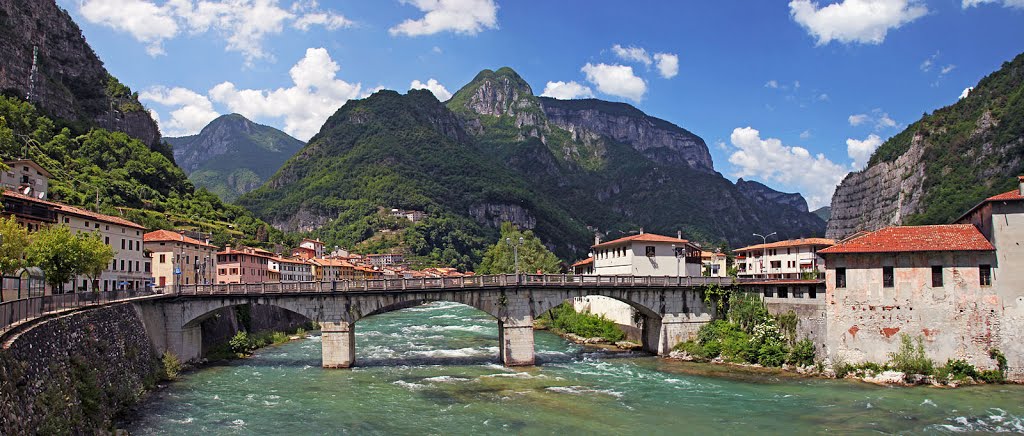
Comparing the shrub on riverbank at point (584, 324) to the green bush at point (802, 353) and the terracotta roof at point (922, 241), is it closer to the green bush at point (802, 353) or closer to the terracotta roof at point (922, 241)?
the green bush at point (802, 353)

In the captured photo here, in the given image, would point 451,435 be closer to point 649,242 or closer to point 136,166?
point 649,242

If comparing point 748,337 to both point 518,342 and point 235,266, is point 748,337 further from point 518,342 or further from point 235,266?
point 235,266

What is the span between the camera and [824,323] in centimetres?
4631

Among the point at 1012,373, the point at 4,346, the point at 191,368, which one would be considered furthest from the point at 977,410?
the point at 191,368

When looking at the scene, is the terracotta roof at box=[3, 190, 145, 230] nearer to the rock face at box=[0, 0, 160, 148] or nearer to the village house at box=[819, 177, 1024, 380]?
the village house at box=[819, 177, 1024, 380]

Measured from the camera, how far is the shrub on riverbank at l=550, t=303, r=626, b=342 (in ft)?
228

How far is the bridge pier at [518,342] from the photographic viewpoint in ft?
174

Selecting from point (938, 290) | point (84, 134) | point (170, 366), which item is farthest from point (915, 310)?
point (84, 134)

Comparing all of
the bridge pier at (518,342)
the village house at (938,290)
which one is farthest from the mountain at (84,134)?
the village house at (938,290)

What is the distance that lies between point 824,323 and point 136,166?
147 meters

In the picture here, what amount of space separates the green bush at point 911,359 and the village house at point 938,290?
38cm

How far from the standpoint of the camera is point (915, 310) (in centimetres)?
4341

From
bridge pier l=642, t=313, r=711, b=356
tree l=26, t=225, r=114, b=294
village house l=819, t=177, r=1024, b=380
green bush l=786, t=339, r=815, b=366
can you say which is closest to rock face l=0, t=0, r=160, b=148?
tree l=26, t=225, r=114, b=294

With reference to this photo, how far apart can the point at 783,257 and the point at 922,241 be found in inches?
2024
